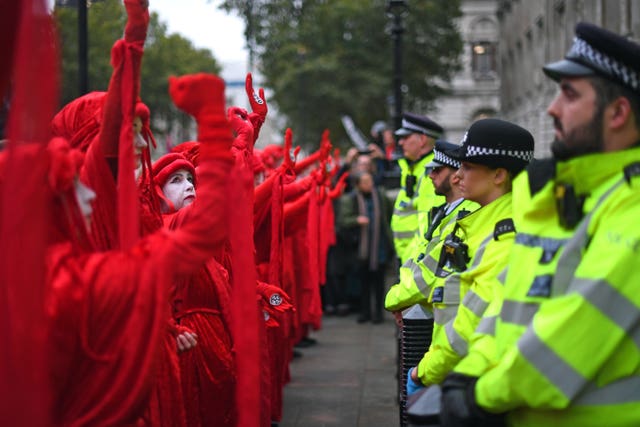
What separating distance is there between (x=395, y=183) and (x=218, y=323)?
8944 millimetres

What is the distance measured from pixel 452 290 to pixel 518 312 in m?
1.23

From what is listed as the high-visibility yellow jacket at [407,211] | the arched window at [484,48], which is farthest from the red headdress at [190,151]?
the arched window at [484,48]

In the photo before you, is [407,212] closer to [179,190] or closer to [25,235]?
[179,190]

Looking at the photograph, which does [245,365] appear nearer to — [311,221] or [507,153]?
[507,153]

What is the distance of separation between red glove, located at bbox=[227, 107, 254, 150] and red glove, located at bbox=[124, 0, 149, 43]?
221cm

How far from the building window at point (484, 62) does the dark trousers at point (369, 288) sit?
47.0m

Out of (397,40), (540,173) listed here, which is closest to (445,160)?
(540,173)

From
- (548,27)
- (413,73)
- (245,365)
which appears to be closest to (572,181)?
(245,365)

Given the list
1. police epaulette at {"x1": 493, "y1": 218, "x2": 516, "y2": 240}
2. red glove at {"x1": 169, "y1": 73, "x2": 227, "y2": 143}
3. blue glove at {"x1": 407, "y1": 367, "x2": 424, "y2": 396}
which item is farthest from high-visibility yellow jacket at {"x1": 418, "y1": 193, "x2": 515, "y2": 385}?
red glove at {"x1": 169, "y1": 73, "x2": 227, "y2": 143}

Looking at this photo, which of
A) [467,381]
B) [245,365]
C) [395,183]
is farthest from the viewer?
[395,183]

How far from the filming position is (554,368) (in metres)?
3.15

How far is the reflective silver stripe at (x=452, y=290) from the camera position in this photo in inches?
180

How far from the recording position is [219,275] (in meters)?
6.01

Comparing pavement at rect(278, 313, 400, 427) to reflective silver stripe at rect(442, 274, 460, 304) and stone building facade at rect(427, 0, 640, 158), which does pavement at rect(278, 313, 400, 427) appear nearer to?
stone building facade at rect(427, 0, 640, 158)
